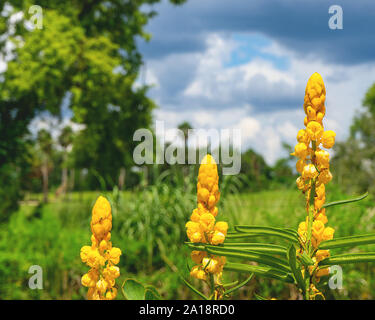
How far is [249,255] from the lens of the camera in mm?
804

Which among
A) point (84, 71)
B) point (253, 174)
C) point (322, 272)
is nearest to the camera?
point (322, 272)

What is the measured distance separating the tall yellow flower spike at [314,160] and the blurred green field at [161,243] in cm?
271

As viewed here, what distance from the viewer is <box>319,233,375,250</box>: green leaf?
75 centimetres

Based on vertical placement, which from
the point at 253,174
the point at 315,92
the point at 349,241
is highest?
the point at 253,174

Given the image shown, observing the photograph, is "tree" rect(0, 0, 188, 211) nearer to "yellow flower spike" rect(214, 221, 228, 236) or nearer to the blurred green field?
the blurred green field

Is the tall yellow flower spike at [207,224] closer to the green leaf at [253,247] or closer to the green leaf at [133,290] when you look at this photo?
the green leaf at [253,247]

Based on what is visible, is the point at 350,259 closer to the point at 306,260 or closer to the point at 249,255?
the point at 306,260

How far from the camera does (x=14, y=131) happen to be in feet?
26.2

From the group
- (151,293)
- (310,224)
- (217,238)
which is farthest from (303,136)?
(151,293)

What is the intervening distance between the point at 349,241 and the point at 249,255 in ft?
0.68
